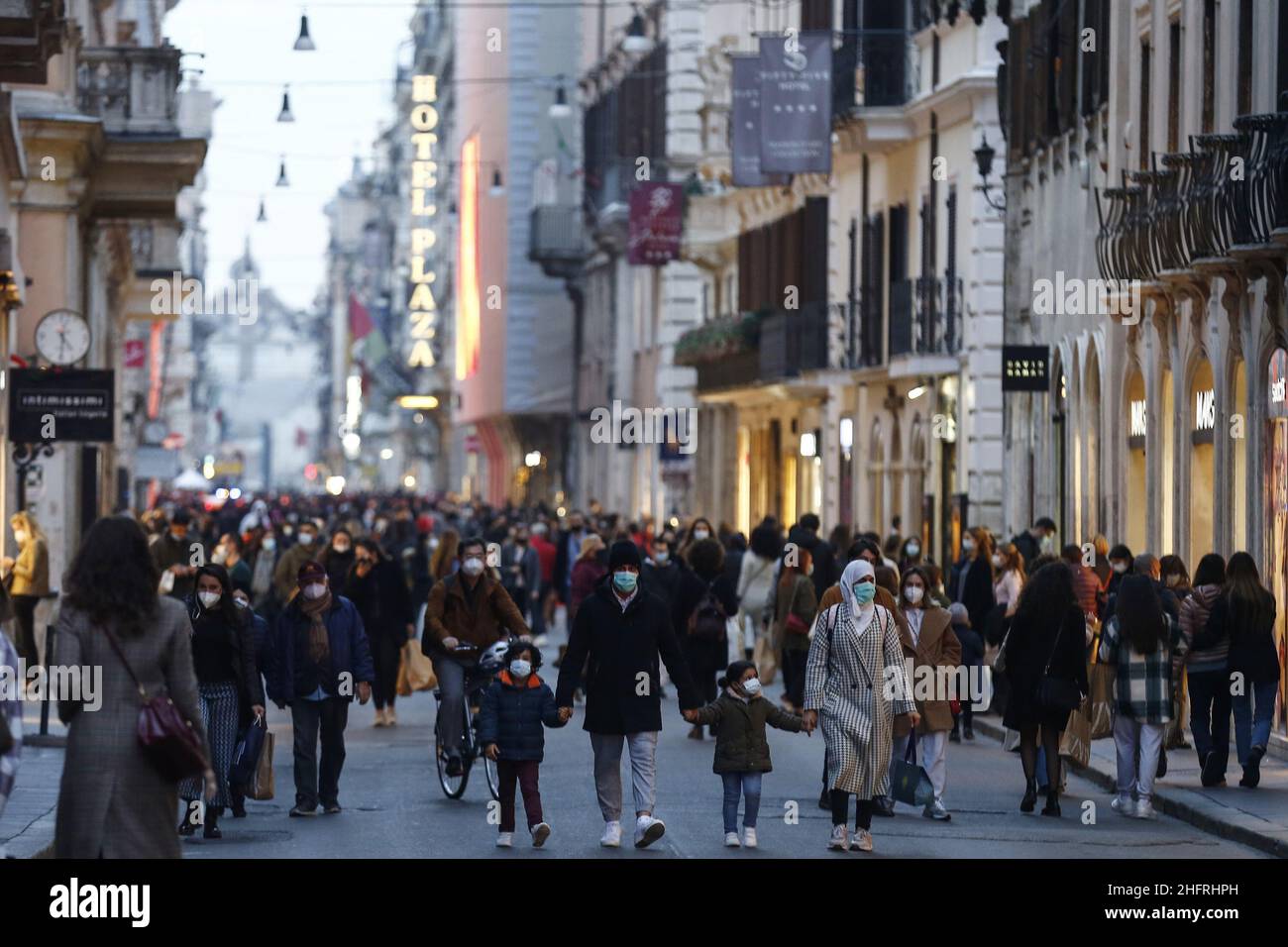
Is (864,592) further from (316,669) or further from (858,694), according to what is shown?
(316,669)

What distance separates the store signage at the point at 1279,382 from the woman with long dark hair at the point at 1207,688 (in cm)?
246

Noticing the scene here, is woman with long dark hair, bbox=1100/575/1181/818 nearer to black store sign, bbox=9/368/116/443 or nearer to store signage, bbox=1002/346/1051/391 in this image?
black store sign, bbox=9/368/116/443

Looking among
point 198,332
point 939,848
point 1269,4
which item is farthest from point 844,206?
point 198,332

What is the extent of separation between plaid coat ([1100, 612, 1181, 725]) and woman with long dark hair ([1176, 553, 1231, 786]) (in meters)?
0.91

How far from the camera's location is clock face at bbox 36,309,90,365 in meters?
30.2

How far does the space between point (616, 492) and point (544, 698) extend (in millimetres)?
55068

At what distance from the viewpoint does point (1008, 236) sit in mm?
36406

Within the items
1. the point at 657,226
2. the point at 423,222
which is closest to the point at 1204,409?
the point at 657,226

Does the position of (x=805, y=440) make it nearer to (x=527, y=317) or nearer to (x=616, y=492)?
(x=616, y=492)

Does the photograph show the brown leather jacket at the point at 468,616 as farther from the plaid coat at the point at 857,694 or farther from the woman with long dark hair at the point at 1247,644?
the woman with long dark hair at the point at 1247,644

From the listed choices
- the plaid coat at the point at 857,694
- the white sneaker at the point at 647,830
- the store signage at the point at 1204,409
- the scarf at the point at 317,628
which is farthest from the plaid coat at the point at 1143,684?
the store signage at the point at 1204,409

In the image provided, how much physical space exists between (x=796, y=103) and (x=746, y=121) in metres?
1.64

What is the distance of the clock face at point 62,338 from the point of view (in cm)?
3022
